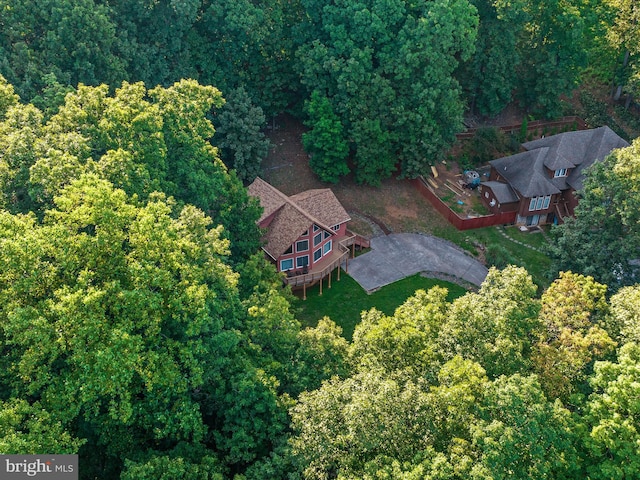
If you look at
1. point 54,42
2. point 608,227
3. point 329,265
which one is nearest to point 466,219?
point 608,227

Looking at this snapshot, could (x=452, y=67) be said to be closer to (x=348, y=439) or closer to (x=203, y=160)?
(x=203, y=160)

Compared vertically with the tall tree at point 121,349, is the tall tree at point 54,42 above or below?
above

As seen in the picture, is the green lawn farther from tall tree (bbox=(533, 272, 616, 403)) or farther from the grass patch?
tall tree (bbox=(533, 272, 616, 403))

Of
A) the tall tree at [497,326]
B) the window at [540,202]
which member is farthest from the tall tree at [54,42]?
the window at [540,202]

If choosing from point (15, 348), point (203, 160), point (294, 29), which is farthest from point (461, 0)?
point (15, 348)

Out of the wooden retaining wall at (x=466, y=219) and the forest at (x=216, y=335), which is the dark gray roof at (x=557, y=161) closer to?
the wooden retaining wall at (x=466, y=219)

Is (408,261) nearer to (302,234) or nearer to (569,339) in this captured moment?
(302,234)

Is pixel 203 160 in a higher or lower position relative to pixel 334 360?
higher
